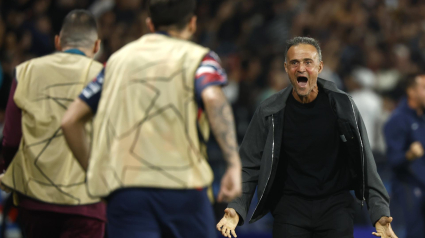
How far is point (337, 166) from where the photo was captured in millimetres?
4301

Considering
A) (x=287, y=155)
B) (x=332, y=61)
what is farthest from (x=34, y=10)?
(x=287, y=155)

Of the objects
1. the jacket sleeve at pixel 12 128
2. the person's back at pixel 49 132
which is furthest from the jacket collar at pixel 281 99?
the jacket sleeve at pixel 12 128

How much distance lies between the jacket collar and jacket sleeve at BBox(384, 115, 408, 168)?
3.11 metres

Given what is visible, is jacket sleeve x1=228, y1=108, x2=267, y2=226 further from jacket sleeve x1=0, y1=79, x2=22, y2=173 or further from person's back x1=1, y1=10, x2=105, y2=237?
jacket sleeve x1=0, y1=79, x2=22, y2=173

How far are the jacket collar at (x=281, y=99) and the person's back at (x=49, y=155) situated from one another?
1.25 meters

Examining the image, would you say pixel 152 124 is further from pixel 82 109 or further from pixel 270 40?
pixel 270 40

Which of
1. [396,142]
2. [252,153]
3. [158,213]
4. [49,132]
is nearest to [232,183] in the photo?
[158,213]

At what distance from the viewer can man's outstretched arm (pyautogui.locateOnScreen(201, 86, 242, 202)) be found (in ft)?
9.17

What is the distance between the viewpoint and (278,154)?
4.25 m

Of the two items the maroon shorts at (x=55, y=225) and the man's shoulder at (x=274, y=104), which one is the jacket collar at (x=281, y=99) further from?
the maroon shorts at (x=55, y=225)

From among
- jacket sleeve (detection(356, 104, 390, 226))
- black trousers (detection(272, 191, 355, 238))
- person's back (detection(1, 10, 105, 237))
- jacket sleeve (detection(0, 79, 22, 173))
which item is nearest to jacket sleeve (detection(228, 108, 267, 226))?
black trousers (detection(272, 191, 355, 238))

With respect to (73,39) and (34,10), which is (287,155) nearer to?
(73,39)

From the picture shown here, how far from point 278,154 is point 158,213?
1.63 m

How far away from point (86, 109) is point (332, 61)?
7646mm
